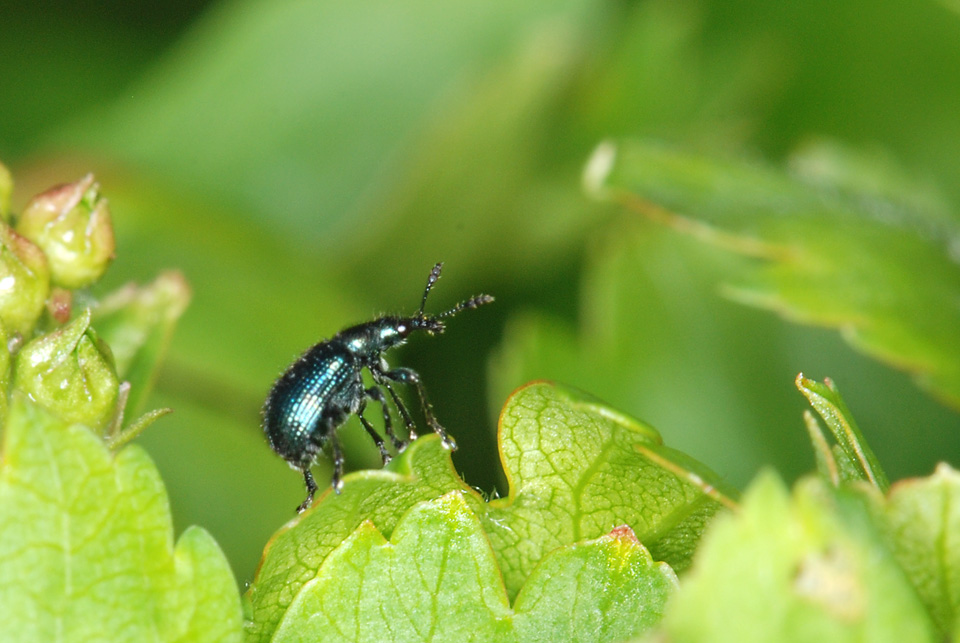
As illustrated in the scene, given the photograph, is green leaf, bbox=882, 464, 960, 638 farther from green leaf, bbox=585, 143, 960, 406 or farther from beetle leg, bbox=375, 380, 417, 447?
beetle leg, bbox=375, 380, 417, 447

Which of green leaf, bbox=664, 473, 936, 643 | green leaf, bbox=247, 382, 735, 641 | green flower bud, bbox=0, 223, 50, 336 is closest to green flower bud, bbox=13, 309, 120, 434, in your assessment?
green flower bud, bbox=0, 223, 50, 336

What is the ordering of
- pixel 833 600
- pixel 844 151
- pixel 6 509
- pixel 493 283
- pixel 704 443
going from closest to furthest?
pixel 833 600 → pixel 6 509 → pixel 704 443 → pixel 844 151 → pixel 493 283

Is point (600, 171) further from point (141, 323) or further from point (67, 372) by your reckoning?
point (67, 372)

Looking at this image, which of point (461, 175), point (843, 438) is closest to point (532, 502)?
point (843, 438)

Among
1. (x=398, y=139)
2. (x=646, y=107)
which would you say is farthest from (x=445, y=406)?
(x=646, y=107)

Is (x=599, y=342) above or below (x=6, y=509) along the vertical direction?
below

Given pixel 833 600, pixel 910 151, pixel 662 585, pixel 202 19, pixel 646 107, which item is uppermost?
pixel 202 19

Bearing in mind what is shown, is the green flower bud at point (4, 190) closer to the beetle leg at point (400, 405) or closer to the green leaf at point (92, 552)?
the green leaf at point (92, 552)

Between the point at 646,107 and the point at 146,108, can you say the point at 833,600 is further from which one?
the point at 146,108
